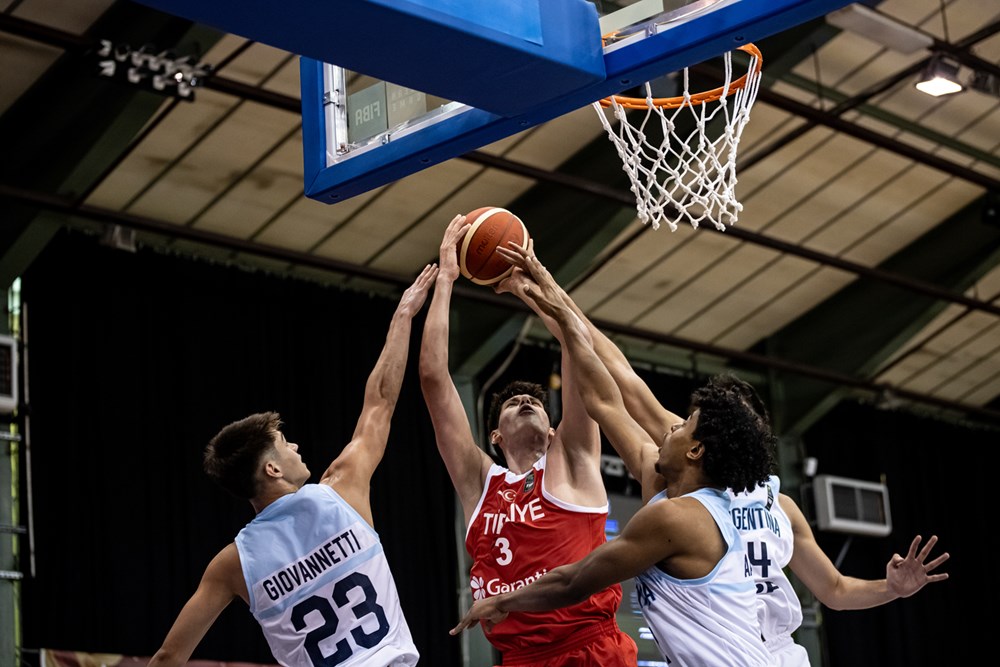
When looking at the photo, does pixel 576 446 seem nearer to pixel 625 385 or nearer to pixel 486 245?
pixel 625 385

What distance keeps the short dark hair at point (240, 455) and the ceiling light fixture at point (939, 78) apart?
10.5m

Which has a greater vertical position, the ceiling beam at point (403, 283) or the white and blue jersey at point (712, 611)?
the ceiling beam at point (403, 283)

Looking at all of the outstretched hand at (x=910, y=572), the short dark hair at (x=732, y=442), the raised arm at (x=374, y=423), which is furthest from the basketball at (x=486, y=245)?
the outstretched hand at (x=910, y=572)

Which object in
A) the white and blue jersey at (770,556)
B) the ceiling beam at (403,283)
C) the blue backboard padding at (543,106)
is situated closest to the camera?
the blue backboard padding at (543,106)

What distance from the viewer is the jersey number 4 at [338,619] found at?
561cm

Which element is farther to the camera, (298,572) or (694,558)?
(298,572)

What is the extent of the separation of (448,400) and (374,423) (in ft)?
3.08

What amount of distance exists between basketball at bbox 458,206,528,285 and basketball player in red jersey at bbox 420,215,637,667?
2.7 inches

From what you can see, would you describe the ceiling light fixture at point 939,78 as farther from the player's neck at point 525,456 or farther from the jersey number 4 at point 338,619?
the jersey number 4 at point 338,619

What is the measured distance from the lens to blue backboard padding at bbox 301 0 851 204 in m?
4.90

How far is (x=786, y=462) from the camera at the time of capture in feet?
62.4

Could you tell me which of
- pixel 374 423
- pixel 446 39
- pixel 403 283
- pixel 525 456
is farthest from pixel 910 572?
pixel 403 283

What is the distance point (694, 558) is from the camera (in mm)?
4996

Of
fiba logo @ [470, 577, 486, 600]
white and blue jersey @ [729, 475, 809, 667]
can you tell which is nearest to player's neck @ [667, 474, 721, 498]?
white and blue jersey @ [729, 475, 809, 667]
